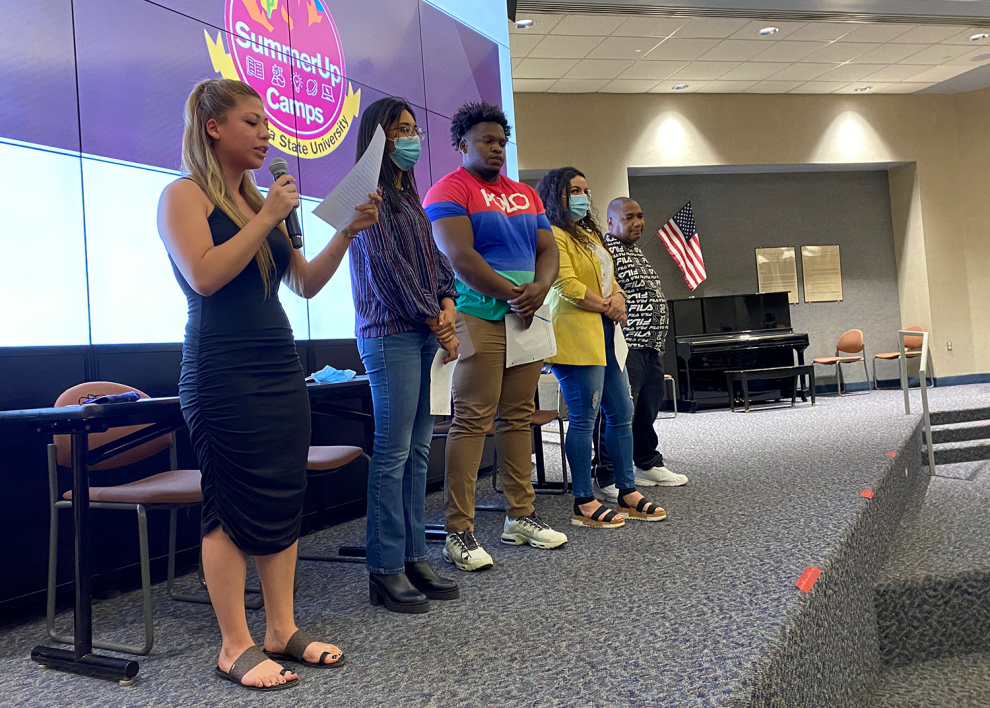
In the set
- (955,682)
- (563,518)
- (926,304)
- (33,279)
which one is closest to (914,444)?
(955,682)

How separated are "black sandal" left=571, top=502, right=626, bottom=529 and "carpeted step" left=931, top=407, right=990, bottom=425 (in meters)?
4.43

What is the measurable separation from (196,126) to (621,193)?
7.62m

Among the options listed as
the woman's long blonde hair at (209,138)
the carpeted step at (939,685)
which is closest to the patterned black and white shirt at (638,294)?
the carpeted step at (939,685)

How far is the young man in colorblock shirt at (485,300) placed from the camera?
2.32m

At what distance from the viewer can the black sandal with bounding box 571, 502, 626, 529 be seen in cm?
275

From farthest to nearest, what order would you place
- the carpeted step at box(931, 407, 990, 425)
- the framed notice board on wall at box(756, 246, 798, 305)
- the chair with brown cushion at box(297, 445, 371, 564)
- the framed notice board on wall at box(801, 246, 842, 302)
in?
the framed notice board on wall at box(801, 246, 842, 302), the framed notice board on wall at box(756, 246, 798, 305), the carpeted step at box(931, 407, 990, 425), the chair with brown cushion at box(297, 445, 371, 564)

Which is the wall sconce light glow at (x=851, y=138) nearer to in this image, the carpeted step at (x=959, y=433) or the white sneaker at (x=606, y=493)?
the carpeted step at (x=959, y=433)

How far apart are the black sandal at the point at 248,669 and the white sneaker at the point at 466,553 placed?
80 centimetres

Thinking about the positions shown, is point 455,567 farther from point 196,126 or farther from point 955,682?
point 955,682

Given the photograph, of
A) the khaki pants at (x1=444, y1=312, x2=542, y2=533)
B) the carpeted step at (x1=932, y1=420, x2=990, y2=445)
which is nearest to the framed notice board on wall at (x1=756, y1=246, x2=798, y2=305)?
the carpeted step at (x1=932, y1=420, x2=990, y2=445)

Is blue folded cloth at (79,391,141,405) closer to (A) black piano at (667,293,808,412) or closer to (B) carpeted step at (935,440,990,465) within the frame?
(B) carpeted step at (935,440,990,465)

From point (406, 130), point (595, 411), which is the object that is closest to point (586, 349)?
point (595, 411)

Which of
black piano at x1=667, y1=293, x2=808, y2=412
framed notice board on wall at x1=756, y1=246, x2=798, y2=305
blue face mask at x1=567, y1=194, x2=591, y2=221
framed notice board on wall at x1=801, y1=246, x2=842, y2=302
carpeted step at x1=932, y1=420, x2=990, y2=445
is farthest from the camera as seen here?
framed notice board on wall at x1=801, y1=246, x2=842, y2=302

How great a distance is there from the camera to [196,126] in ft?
5.04
